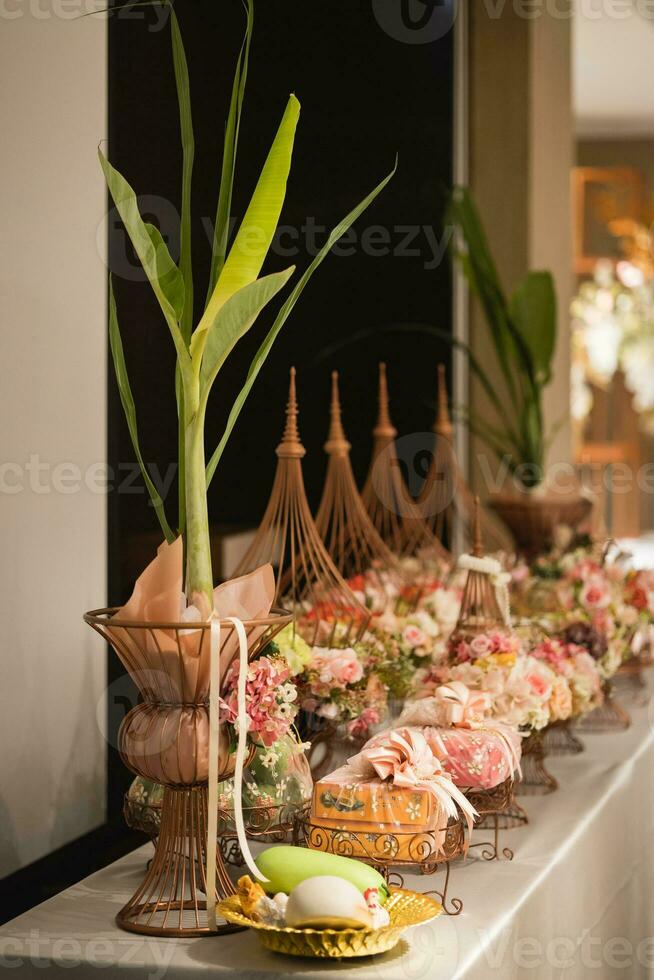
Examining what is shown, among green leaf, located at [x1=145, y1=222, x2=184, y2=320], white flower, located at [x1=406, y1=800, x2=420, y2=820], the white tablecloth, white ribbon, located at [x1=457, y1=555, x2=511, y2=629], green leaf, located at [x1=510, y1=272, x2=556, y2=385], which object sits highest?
green leaf, located at [x1=510, y1=272, x2=556, y2=385]

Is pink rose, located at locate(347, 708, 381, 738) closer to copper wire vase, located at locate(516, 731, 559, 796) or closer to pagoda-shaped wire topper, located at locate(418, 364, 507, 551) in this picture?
copper wire vase, located at locate(516, 731, 559, 796)

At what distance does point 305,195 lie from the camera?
2.54m

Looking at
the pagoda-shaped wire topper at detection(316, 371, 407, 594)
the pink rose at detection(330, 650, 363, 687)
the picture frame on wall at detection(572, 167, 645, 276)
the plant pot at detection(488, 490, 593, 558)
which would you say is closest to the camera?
the pink rose at detection(330, 650, 363, 687)

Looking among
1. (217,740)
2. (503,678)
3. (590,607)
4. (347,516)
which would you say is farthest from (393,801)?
(590,607)

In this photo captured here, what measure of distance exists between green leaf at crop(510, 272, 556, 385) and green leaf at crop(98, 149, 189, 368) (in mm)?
1875

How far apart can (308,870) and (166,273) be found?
583 mm

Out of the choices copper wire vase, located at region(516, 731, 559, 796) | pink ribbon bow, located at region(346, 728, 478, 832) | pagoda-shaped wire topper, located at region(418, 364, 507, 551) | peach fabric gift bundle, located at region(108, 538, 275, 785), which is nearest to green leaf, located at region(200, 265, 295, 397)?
peach fabric gift bundle, located at region(108, 538, 275, 785)

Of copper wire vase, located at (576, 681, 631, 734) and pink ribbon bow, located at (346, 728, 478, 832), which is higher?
pink ribbon bow, located at (346, 728, 478, 832)

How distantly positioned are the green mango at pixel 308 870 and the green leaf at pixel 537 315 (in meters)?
2.02

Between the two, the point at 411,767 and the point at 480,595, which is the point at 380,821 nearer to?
the point at 411,767

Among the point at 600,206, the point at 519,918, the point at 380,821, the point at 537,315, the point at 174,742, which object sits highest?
the point at 600,206

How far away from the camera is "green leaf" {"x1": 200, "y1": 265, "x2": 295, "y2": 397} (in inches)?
49.1

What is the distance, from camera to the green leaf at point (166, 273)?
124 cm

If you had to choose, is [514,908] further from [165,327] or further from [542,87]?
[542,87]
